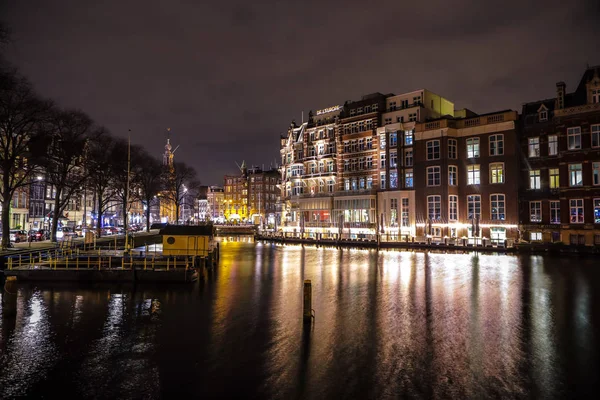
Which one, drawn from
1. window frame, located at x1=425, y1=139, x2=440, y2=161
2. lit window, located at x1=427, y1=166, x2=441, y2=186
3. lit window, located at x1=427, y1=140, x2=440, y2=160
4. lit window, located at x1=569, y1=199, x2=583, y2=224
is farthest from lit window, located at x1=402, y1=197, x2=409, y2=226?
lit window, located at x1=569, y1=199, x2=583, y2=224

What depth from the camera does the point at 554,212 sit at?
179 ft

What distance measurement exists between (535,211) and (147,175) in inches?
2834

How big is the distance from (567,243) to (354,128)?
41.3 metres

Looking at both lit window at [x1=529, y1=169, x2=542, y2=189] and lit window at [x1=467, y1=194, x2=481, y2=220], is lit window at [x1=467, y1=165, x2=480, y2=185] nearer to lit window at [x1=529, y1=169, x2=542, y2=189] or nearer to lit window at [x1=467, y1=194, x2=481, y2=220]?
lit window at [x1=467, y1=194, x2=481, y2=220]

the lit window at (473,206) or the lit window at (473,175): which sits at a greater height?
the lit window at (473,175)

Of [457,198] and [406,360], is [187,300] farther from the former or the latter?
[457,198]

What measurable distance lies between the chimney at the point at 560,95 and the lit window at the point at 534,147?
514 centimetres

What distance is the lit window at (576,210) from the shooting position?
50.4 metres

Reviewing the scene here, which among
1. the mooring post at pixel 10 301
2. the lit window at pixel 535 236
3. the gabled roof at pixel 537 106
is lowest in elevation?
the mooring post at pixel 10 301

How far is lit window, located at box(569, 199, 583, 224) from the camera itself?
50.4 meters

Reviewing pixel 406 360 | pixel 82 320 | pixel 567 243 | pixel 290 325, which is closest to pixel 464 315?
pixel 406 360

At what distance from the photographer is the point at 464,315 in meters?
20.0

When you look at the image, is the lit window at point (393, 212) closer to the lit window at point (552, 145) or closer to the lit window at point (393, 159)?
the lit window at point (393, 159)

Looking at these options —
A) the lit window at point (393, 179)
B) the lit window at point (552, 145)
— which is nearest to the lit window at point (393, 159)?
the lit window at point (393, 179)
